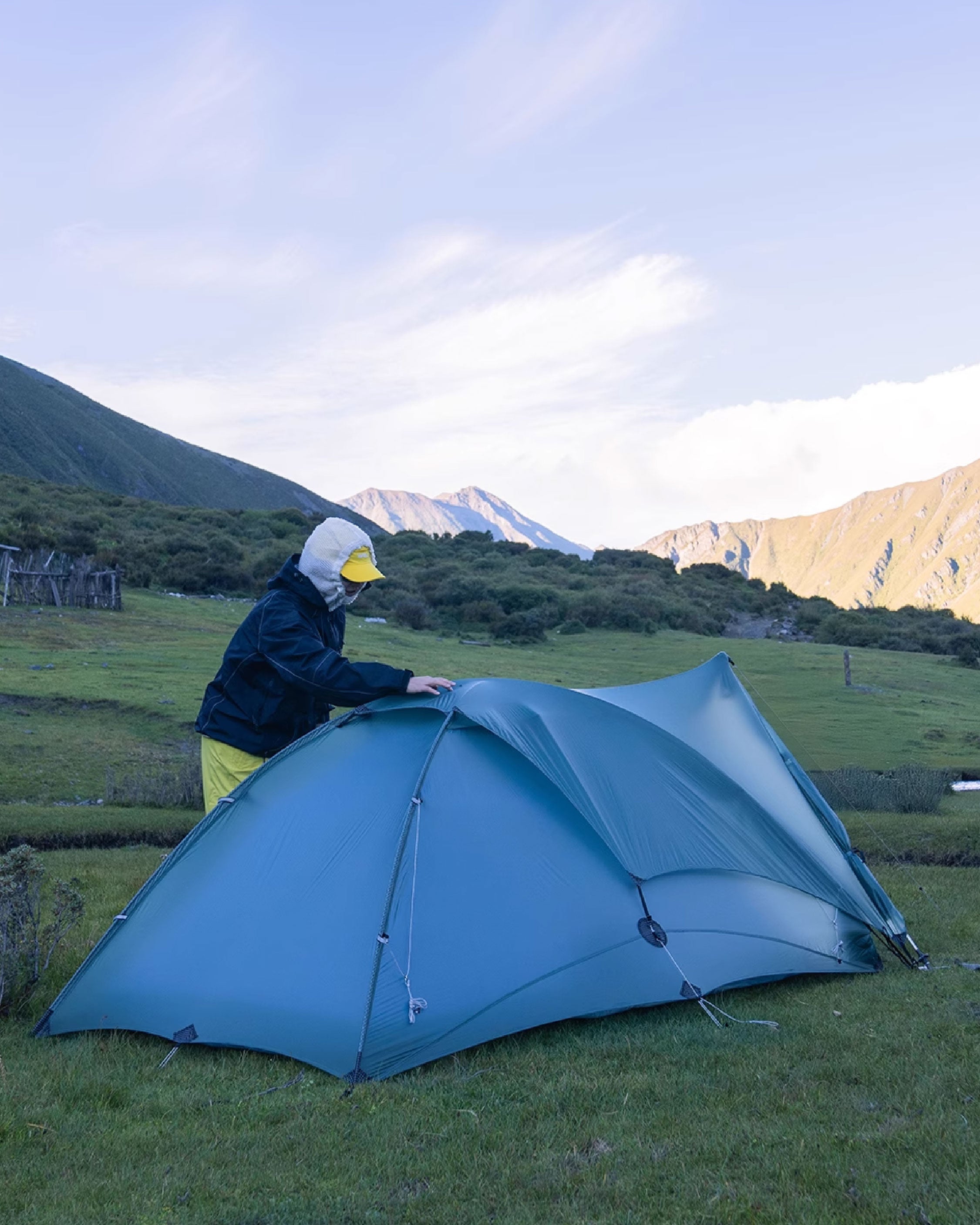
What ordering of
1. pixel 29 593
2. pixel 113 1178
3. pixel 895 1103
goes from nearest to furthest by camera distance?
pixel 113 1178, pixel 895 1103, pixel 29 593

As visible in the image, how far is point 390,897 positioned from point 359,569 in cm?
199

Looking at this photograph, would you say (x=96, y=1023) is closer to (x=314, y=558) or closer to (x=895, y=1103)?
(x=314, y=558)

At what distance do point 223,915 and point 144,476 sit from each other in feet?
323

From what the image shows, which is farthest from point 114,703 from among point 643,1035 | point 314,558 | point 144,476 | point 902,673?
point 144,476

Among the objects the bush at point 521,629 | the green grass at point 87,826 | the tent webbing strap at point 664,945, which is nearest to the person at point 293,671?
the tent webbing strap at point 664,945

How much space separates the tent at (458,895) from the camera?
550cm

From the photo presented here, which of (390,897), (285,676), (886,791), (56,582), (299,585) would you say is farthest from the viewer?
(56,582)

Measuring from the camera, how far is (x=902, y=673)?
38094 millimetres

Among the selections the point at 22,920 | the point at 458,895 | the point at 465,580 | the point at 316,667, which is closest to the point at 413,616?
the point at 465,580

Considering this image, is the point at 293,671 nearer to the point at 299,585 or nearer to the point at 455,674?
the point at 299,585

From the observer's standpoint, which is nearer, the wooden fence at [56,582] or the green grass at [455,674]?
the green grass at [455,674]

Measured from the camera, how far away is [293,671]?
20.5 ft

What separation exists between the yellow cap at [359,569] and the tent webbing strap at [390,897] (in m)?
0.99

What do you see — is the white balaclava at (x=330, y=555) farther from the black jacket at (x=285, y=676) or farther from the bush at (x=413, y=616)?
the bush at (x=413, y=616)
